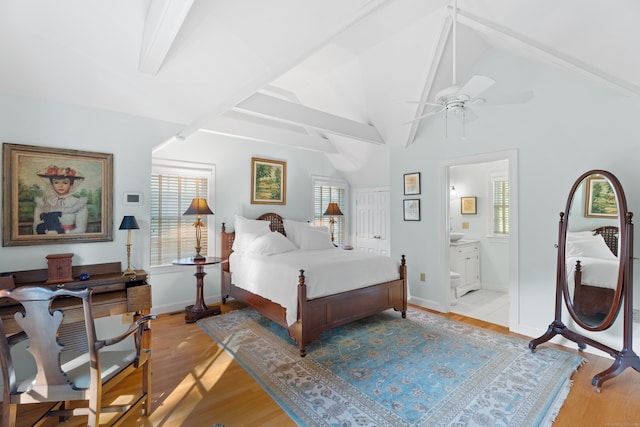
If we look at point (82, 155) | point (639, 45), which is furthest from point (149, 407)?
point (639, 45)

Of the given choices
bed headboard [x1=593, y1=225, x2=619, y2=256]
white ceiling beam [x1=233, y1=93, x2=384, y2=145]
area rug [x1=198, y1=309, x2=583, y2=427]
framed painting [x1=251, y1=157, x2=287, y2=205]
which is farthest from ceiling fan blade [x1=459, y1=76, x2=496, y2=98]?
framed painting [x1=251, y1=157, x2=287, y2=205]

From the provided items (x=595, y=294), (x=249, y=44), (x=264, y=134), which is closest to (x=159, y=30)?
(x=249, y=44)

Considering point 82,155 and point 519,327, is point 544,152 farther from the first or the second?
point 82,155

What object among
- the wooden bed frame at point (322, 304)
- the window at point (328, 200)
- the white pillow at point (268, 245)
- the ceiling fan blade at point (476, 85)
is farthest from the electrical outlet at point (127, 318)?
the window at point (328, 200)

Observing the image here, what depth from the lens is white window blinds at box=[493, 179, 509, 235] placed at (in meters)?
5.24

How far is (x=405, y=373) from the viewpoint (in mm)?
2570

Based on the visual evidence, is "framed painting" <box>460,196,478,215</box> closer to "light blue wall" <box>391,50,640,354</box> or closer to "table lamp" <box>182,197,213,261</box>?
"light blue wall" <box>391,50,640,354</box>

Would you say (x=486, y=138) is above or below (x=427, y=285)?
above

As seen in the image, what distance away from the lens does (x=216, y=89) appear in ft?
8.89

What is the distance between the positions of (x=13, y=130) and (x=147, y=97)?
99 centimetres

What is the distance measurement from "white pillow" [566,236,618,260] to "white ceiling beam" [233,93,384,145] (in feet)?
8.92

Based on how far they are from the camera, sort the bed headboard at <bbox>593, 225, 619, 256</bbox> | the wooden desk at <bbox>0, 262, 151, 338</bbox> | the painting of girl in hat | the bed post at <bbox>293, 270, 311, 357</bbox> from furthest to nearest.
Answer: the bed post at <bbox>293, 270, 311, 357</bbox>
the bed headboard at <bbox>593, 225, 619, 256</bbox>
the painting of girl in hat
the wooden desk at <bbox>0, 262, 151, 338</bbox>

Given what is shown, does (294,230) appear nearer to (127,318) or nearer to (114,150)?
(127,318)

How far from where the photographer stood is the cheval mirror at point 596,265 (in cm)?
244
